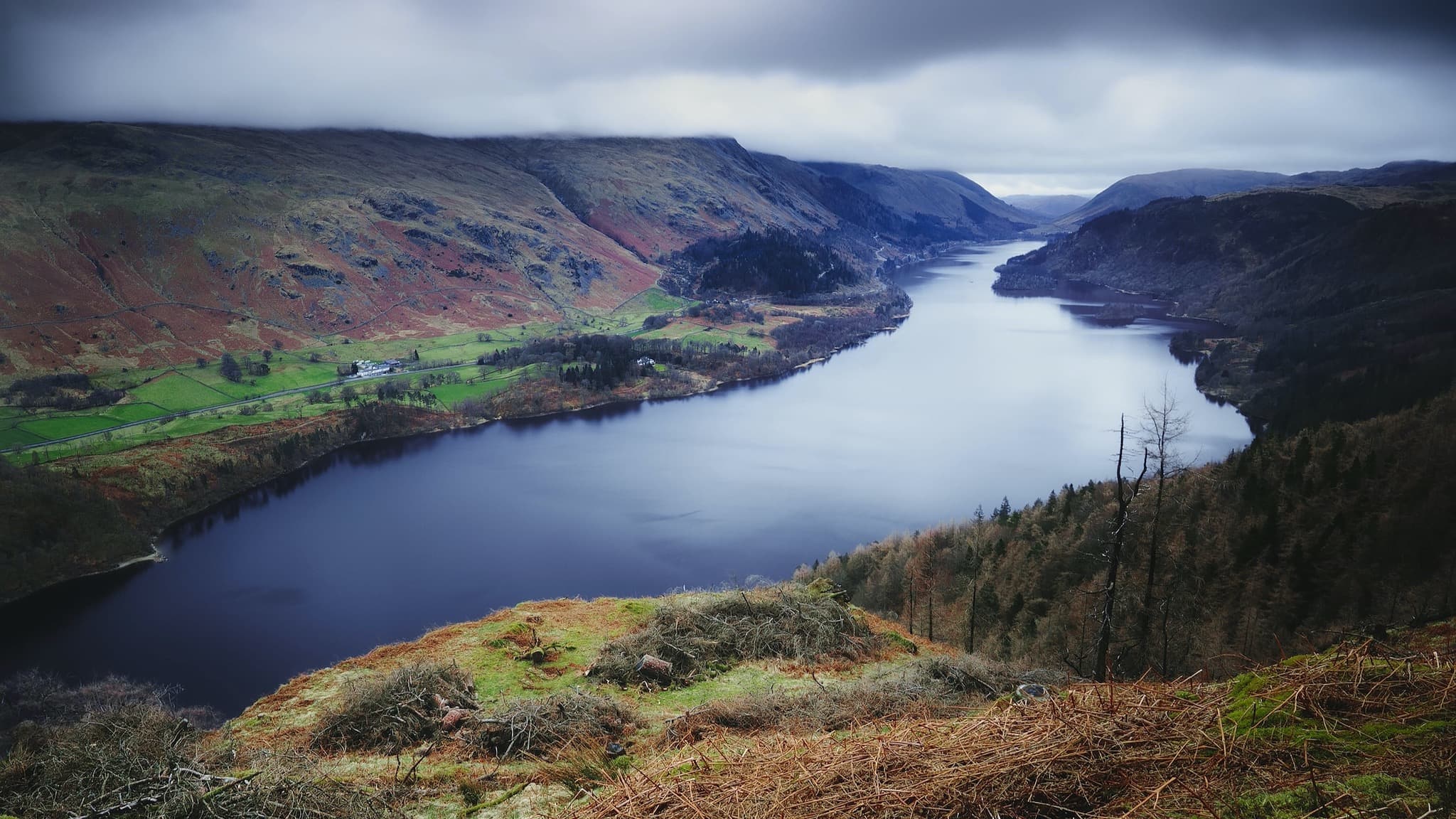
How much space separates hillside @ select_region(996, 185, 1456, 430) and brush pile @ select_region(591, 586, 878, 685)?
62.0 metres

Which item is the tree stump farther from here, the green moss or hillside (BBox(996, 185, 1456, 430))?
hillside (BBox(996, 185, 1456, 430))

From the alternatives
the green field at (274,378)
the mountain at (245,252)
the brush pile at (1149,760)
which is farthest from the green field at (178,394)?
the brush pile at (1149,760)

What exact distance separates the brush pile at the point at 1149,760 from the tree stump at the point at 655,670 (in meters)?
8.94

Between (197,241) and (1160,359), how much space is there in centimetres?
14601

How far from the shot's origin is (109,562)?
159 ft

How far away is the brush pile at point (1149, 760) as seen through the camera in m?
2.81

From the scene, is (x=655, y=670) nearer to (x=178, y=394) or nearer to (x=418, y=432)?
(x=418, y=432)

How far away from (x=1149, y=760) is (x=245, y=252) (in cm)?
13979

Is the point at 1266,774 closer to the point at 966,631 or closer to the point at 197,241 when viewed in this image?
the point at 966,631

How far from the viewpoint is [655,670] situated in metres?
12.5

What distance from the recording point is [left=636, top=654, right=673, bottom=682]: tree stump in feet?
41.1

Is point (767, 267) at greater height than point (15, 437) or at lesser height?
greater

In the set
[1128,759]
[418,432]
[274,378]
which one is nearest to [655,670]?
[1128,759]

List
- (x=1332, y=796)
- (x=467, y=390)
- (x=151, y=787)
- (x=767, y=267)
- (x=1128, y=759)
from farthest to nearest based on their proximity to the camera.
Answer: (x=767, y=267)
(x=467, y=390)
(x=151, y=787)
(x=1128, y=759)
(x=1332, y=796)
